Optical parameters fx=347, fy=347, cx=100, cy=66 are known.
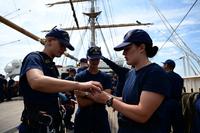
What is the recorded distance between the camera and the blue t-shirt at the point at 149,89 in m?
2.79

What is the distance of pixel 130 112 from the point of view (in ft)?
9.16

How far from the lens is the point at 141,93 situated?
9.29 ft

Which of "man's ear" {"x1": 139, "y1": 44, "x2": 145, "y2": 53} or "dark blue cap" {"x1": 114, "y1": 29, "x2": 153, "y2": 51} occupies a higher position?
"dark blue cap" {"x1": 114, "y1": 29, "x2": 153, "y2": 51}

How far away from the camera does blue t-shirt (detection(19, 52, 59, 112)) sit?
318cm

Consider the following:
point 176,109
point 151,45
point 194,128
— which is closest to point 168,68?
point 176,109

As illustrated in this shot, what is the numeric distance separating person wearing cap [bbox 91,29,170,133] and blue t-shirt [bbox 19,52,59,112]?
2.10ft

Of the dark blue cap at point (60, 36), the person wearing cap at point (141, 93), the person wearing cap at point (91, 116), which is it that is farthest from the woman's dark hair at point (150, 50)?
the person wearing cap at point (91, 116)

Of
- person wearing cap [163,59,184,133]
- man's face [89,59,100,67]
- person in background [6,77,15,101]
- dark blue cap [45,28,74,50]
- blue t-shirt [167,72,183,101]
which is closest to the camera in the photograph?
dark blue cap [45,28,74,50]

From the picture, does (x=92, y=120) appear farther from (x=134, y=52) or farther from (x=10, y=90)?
(x=10, y=90)

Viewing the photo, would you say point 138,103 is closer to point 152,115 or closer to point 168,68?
point 152,115

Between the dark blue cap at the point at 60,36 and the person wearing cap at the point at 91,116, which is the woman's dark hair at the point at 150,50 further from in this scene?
the person wearing cap at the point at 91,116

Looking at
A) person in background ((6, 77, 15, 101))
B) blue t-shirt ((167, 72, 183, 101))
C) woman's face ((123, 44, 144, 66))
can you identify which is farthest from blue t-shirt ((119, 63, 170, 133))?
person in background ((6, 77, 15, 101))

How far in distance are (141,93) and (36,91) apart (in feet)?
3.49

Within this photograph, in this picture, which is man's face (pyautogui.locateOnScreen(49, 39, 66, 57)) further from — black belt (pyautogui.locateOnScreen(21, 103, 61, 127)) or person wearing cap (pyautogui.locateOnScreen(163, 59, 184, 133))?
person wearing cap (pyautogui.locateOnScreen(163, 59, 184, 133))
